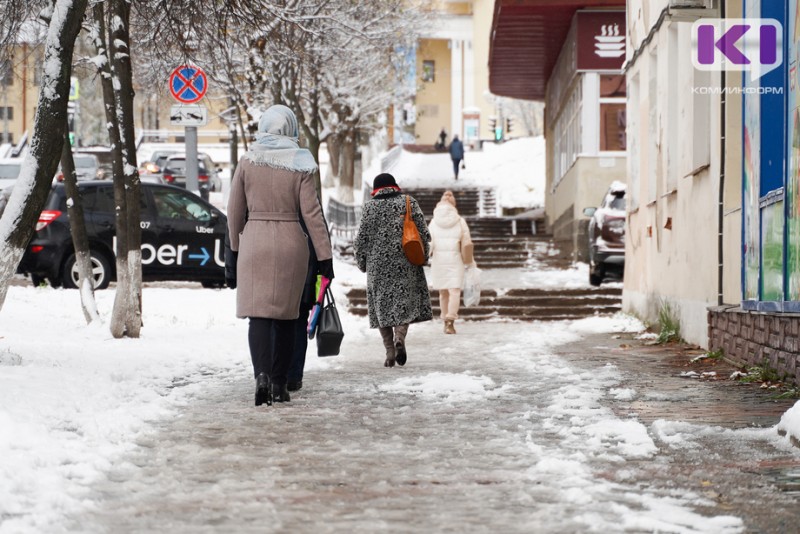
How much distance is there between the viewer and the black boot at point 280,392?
8.23 metres

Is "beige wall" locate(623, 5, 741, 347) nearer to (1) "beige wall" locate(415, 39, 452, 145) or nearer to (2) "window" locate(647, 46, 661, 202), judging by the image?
(2) "window" locate(647, 46, 661, 202)

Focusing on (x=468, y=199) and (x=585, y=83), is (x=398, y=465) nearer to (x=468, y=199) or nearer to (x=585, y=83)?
(x=585, y=83)

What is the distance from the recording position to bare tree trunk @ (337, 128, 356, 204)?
4612 cm

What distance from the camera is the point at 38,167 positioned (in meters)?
9.40

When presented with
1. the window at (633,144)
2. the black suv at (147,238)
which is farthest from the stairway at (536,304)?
the black suv at (147,238)

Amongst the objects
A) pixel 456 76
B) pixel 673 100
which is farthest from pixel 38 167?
pixel 456 76

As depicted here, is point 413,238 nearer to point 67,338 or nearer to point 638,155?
point 67,338

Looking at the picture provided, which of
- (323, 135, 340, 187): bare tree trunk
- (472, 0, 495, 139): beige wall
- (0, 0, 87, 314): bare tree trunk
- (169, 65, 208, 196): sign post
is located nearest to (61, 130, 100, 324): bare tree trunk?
(169, 65, 208, 196): sign post

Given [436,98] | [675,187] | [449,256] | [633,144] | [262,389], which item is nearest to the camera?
[262,389]

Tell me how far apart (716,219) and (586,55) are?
15273 mm

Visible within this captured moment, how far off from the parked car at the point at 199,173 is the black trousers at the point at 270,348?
3444cm

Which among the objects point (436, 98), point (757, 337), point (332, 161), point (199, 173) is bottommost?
point (757, 337)

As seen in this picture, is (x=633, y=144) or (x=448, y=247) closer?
(x=448, y=247)

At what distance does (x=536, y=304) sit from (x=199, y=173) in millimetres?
27330
